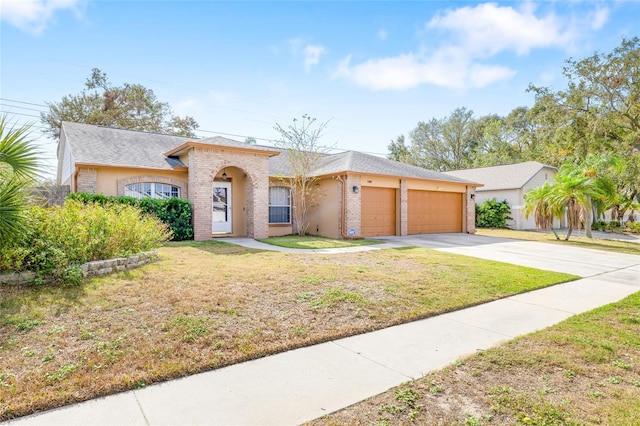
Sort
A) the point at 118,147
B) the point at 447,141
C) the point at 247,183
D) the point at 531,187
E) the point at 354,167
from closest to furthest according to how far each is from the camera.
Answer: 1. the point at 118,147
2. the point at 247,183
3. the point at 354,167
4. the point at 531,187
5. the point at 447,141

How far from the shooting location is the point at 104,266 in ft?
20.4

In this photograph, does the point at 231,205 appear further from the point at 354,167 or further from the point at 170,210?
the point at 354,167

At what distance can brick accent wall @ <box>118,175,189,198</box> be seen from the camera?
12.8 metres

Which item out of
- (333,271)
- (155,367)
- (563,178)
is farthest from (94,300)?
(563,178)

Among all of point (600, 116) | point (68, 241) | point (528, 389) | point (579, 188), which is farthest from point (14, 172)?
point (600, 116)

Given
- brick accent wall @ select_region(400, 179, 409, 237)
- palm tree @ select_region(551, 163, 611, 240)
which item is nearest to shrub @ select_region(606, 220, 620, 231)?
palm tree @ select_region(551, 163, 611, 240)

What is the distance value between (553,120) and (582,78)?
7.30 ft

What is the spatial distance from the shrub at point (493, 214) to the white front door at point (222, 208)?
16.9 metres

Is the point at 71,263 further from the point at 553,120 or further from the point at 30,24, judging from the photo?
the point at 553,120

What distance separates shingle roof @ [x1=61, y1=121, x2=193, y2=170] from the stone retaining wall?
6697mm

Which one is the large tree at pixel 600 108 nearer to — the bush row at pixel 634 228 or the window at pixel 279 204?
the bush row at pixel 634 228

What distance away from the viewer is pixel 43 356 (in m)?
3.42

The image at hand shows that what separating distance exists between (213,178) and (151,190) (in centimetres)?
276

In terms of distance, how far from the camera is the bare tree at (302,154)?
15.6 meters
